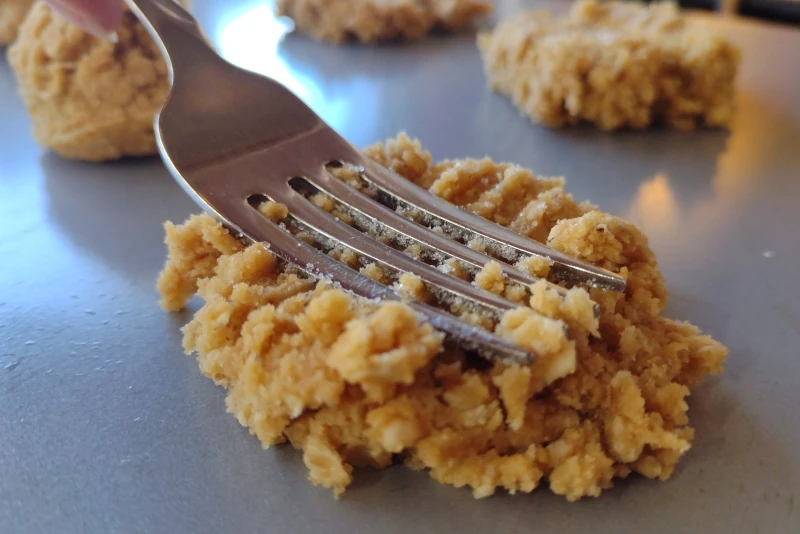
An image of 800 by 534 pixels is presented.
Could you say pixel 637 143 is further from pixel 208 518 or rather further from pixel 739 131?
pixel 208 518

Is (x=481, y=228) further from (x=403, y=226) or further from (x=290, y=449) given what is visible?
Result: (x=290, y=449)

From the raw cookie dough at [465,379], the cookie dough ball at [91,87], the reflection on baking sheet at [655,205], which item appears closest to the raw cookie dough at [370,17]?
the cookie dough ball at [91,87]

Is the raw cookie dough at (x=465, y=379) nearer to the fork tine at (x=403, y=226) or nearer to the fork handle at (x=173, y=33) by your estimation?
the fork tine at (x=403, y=226)

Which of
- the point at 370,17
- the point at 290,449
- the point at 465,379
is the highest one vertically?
the point at 370,17

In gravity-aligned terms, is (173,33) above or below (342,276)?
above

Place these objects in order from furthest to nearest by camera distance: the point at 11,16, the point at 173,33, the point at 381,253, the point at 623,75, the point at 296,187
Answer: the point at 11,16 → the point at 623,75 → the point at 173,33 → the point at 296,187 → the point at 381,253

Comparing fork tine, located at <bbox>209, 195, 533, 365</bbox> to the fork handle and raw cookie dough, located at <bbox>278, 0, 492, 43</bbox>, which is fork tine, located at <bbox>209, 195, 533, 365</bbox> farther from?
raw cookie dough, located at <bbox>278, 0, 492, 43</bbox>

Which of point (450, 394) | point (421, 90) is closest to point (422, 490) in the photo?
point (450, 394)

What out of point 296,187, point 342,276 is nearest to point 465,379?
→ point 342,276
